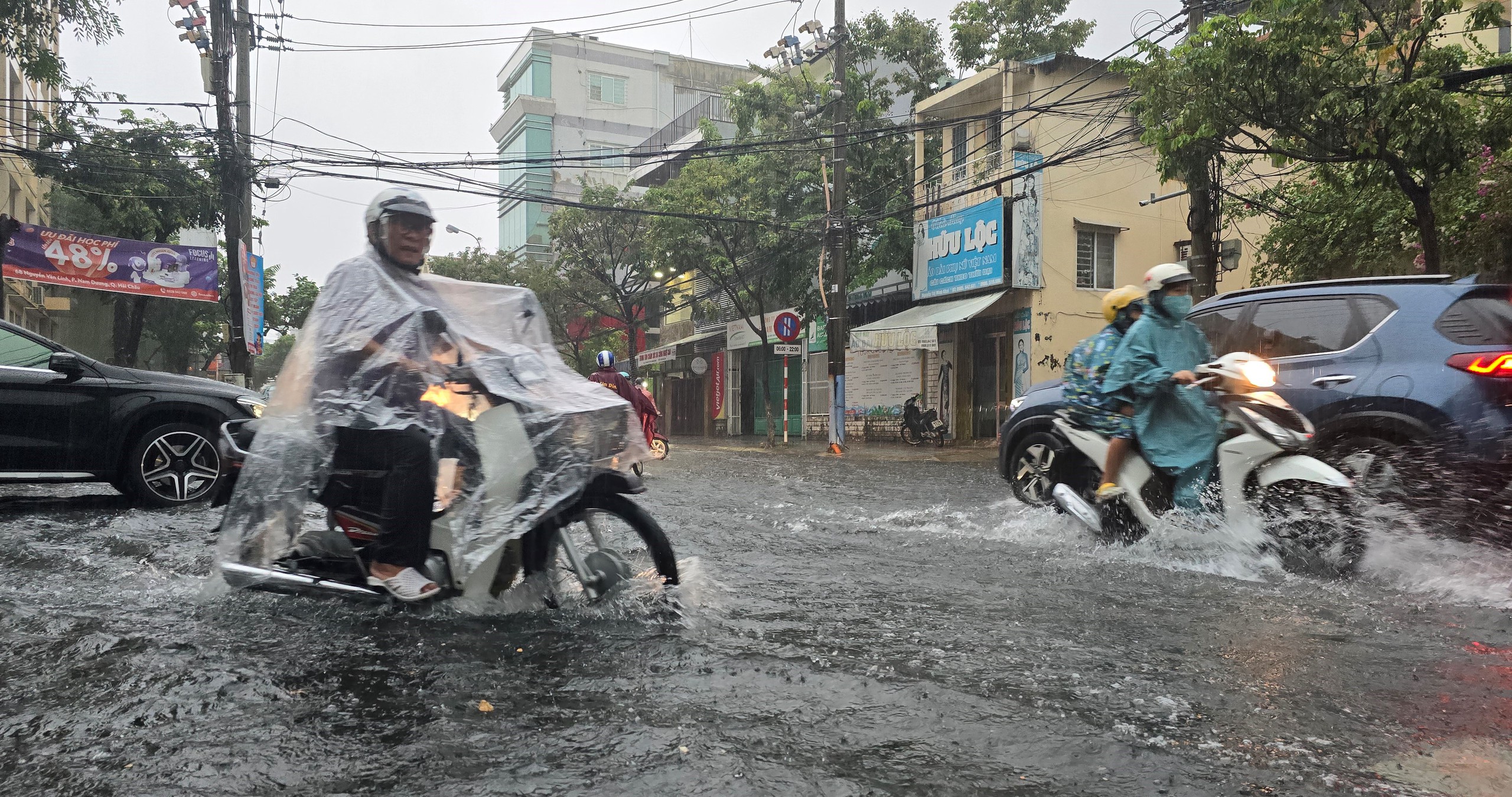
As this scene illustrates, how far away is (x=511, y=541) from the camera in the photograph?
330 cm

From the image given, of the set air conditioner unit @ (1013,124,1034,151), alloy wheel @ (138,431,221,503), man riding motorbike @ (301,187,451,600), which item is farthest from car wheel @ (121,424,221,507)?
air conditioner unit @ (1013,124,1034,151)

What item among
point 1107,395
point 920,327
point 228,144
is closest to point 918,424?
point 920,327

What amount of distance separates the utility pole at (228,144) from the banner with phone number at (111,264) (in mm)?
2528

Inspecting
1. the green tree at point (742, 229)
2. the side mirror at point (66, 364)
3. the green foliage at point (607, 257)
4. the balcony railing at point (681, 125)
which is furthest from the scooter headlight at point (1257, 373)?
the balcony railing at point (681, 125)

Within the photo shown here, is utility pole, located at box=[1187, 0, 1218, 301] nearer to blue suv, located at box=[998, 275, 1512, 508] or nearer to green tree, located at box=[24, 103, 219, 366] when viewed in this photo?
blue suv, located at box=[998, 275, 1512, 508]

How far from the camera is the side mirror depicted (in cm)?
646

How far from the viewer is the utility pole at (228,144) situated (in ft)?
53.2

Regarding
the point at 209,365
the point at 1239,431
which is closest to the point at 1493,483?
the point at 1239,431

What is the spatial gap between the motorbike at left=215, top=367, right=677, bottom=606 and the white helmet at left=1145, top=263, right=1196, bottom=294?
2.99 meters

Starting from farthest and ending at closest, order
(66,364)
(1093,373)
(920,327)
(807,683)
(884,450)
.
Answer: (920,327)
(884,450)
(66,364)
(1093,373)
(807,683)

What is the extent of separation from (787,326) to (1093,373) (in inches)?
605

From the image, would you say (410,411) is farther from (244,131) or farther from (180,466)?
(244,131)

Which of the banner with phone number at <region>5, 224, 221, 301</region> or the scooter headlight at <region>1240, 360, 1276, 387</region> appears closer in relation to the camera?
the scooter headlight at <region>1240, 360, 1276, 387</region>

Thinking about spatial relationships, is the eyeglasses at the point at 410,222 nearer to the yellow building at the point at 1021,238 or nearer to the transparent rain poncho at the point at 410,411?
the transparent rain poncho at the point at 410,411
